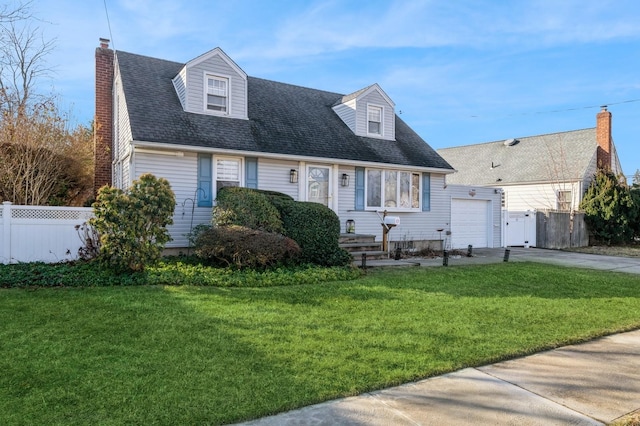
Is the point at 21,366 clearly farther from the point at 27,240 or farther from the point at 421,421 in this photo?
the point at 27,240

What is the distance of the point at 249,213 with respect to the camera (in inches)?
384

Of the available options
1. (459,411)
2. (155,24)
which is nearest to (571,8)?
(155,24)

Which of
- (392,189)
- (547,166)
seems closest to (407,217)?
(392,189)

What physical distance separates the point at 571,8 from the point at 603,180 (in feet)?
40.2

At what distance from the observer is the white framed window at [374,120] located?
49.8ft

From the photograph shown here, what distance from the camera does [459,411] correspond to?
314 cm

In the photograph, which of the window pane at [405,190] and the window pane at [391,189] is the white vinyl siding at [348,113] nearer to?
the window pane at [391,189]

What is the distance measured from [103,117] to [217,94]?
4.36 meters

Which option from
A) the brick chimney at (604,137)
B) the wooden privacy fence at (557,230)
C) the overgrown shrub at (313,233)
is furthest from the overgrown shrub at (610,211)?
the overgrown shrub at (313,233)

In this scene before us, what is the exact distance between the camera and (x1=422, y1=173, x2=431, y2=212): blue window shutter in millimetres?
15148

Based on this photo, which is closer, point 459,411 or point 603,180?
point 459,411

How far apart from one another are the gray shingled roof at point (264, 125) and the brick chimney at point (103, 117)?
0.99 m

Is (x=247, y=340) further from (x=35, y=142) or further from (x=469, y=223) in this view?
(x=469, y=223)

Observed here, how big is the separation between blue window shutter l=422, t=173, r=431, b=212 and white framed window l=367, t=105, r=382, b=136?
93.7 inches
